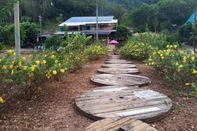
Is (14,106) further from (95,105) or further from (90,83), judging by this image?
(90,83)

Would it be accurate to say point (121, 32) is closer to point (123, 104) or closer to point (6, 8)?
point (123, 104)

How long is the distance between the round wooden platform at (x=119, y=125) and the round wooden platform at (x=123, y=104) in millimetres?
170

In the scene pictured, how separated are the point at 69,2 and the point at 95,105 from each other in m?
49.9

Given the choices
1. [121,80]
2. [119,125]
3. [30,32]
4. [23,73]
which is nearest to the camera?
[119,125]

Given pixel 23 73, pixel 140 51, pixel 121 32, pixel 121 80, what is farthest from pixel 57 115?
pixel 121 32

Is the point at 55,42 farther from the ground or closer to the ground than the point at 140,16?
closer to the ground

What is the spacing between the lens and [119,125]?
236cm

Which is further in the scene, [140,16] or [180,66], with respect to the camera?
[140,16]

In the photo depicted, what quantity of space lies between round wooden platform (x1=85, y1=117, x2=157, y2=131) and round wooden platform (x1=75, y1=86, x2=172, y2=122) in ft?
0.56

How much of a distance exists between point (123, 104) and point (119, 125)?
76cm

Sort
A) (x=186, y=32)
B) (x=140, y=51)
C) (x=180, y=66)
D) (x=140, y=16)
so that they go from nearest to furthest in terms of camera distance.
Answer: (x=180, y=66) < (x=140, y=51) < (x=186, y=32) < (x=140, y=16)

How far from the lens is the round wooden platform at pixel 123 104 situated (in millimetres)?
2719

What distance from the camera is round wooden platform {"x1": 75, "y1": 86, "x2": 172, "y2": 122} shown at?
2.72m

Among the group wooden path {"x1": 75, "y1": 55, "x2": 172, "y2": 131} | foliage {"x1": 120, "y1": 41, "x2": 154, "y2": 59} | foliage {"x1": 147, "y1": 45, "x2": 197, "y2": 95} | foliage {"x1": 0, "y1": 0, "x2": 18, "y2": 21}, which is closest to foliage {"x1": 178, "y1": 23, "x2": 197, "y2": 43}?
foliage {"x1": 120, "y1": 41, "x2": 154, "y2": 59}
